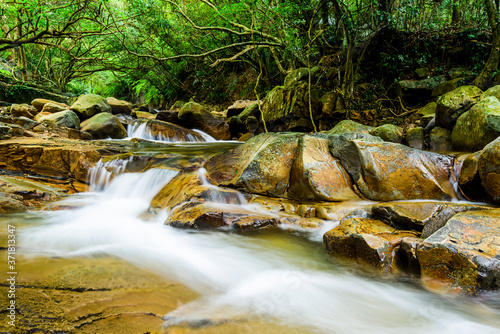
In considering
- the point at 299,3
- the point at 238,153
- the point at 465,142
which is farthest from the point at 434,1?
the point at 238,153

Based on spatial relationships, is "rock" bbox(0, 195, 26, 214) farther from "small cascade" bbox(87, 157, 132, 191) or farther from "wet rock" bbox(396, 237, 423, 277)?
"wet rock" bbox(396, 237, 423, 277)

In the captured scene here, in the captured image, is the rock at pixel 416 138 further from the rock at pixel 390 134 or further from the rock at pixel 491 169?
the rock at pixel 491 169

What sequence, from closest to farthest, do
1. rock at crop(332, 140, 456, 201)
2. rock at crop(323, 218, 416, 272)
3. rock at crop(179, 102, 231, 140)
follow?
rock at crop(323, 218, 416, 272), rock at crop(332, 140, 456, 201), rock at crop(179, 102, 231, 140)

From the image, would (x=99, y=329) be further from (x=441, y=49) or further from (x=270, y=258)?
(x=441, y=49)

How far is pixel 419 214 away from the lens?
283 cm

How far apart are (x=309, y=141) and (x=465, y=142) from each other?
3.12m

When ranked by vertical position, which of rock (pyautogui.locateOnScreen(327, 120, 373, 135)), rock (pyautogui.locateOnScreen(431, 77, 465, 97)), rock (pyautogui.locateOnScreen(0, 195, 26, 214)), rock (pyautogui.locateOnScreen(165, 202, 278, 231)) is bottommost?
rock (pyautogui.locateOnScreen(165, 202, 278, 231))

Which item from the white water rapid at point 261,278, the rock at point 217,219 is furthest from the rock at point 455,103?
the rock at point 217,219

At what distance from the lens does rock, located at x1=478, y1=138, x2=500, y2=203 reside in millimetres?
3029

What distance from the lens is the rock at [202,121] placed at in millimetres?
10656

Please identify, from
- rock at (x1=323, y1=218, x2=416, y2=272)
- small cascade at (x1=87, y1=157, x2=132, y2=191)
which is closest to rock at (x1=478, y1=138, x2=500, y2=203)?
rock at (x1=323, y1=218, x2=416, y2=272)

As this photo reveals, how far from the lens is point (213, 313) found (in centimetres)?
180

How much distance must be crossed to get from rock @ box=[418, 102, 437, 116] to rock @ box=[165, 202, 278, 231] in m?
6.47

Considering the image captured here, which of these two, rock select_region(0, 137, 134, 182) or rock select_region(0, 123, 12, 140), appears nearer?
rock select_region(0, 137, 134, 182)
